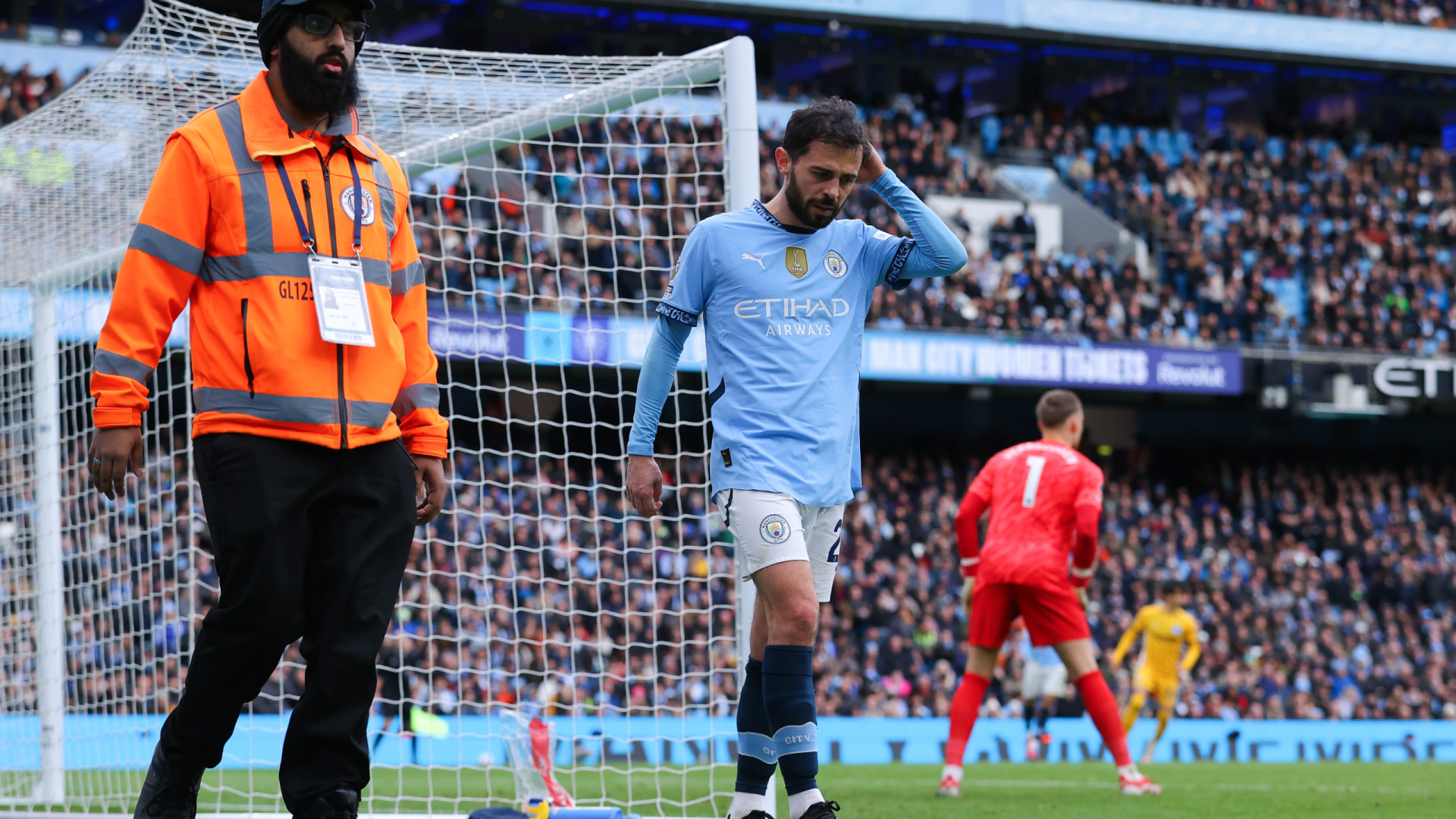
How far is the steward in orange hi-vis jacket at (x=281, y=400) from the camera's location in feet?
11.1

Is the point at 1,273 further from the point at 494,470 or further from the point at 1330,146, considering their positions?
the point at 1330,146

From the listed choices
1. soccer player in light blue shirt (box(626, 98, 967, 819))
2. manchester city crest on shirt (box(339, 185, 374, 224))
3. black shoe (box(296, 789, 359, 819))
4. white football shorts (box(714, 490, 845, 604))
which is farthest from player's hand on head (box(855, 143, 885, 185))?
black shoe (box(296, 789, 359, 819))

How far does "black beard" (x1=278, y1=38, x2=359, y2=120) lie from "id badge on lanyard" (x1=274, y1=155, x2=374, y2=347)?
15cm

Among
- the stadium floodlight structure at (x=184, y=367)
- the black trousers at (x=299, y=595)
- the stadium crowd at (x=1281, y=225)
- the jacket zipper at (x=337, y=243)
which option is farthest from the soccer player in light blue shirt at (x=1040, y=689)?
the stadium crowd at (x=1281, y=225)

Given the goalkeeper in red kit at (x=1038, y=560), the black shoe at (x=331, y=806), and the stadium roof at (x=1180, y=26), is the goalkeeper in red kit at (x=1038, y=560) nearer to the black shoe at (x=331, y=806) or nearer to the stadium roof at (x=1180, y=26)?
the black shoe at (x=331, y=806)

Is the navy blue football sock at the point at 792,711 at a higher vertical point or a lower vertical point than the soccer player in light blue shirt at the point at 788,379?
lower

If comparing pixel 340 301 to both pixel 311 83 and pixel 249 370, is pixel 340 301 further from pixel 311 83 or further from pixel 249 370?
pixel 311 83

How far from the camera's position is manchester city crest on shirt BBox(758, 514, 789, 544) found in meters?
4.26

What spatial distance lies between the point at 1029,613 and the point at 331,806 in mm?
5055

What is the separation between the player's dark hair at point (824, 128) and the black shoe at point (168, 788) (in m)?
2.20

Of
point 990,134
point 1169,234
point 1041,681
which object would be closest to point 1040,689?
point 1041,681

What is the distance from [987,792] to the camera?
8289 mm

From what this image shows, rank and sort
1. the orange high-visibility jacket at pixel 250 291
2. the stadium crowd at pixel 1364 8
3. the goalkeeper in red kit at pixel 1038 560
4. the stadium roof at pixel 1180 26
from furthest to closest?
the stadium crowd at pixel 1364 8, the stadium roof at pixel 1180 26, the goalkeeper in red kit at pixel 1038 560, the orange high-visibility jacket at pixel 250 291

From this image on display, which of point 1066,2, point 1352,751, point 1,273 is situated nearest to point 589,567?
point 1352,751
